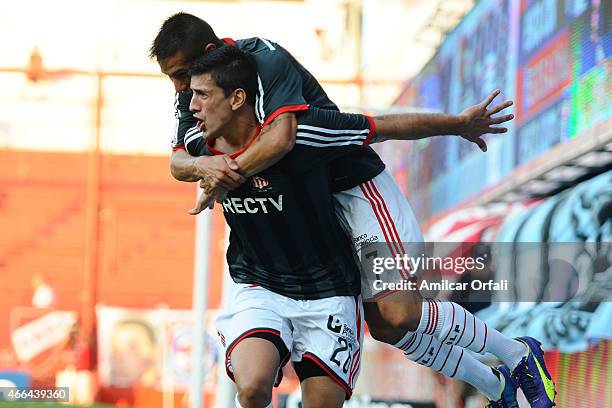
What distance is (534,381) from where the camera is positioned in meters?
5.41

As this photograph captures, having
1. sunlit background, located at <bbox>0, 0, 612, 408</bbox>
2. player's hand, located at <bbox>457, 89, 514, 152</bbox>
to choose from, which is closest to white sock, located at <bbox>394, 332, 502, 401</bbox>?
player's hand, located at <bbox>457, 89, 514, 152</bbox>

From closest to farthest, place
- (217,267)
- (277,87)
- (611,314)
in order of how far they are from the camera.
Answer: (277,87)
(611,314)
(217,267)

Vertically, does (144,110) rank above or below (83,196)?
above

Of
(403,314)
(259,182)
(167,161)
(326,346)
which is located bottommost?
(326,346)

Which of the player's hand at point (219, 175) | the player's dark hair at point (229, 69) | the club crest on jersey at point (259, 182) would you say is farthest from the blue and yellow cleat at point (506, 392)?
the player's dark hair at point (229, 69)

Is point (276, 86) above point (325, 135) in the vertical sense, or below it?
above

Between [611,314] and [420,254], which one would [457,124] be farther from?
[611,314]

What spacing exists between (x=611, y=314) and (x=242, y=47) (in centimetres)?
269

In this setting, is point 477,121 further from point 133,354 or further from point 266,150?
point 133,354

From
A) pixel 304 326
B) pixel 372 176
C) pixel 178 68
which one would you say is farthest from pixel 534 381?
pixel 178 68

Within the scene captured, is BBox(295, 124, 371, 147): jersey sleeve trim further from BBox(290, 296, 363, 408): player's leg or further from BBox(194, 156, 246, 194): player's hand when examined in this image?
BBox(290, 296, 363, 408): player's leg

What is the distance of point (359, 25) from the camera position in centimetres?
1374

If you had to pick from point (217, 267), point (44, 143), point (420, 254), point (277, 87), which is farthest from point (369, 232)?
point (44, 143)

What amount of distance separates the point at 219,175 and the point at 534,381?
5.62ft
